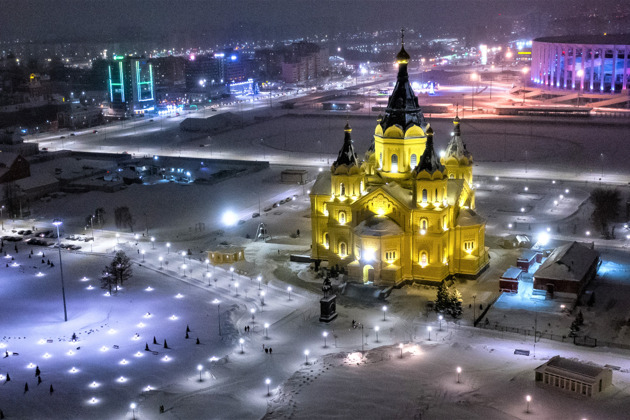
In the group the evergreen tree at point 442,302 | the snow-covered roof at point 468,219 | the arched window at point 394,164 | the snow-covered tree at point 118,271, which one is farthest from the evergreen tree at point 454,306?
the snow-covered tree at point 118,271

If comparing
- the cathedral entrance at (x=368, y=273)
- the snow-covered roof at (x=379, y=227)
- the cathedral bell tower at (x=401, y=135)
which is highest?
the cathedral bell tower at (x=401, y=135)

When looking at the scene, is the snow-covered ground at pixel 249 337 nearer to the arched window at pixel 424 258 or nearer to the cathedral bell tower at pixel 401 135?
the arched window at pixel 424 258

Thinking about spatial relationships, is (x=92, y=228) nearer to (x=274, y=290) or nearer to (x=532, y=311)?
(x=274, y=290)

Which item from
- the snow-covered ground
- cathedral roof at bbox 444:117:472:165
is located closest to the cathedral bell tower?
cathedral roof at bbox 444:117:472:165

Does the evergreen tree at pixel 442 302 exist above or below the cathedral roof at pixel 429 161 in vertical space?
below

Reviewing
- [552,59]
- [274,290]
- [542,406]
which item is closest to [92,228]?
[274,290]

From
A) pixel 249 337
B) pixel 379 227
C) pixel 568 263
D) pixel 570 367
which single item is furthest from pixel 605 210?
pixel 249 337

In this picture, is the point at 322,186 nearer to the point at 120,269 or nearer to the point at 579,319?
the point at 120,269

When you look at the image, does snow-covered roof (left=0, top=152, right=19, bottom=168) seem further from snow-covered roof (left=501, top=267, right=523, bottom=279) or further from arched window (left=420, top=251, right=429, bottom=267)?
snow-covered roof (left=501, top=267, right=523, bottom=279)
